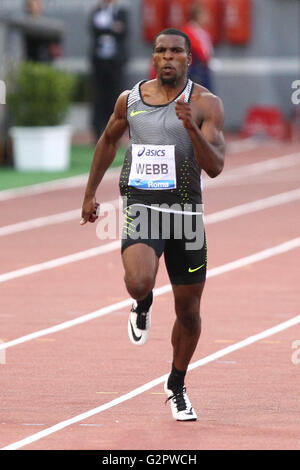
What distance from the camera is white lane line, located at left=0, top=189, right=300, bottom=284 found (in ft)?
Result: 43.2

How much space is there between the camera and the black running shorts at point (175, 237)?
748cm

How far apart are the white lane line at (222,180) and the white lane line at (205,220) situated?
1271 mm

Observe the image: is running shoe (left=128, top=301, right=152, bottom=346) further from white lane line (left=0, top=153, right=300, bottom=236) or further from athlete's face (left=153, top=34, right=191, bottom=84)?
white lane line (left=0, top=153, right=300, bottom=236)

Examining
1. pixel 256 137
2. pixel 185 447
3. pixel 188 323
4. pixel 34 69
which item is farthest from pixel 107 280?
pixel 256 137

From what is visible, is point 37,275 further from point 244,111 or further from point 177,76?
point 244,111

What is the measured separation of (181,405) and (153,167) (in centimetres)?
130

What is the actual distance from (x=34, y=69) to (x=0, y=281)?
9697 millimetres

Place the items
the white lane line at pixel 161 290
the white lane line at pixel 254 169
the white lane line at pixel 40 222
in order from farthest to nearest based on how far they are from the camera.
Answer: the white lane line at pixel 254 169 < the white lane line at pixel 40 222 < the white lane line at pixel 161 290

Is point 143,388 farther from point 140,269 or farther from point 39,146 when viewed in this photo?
point 39,146

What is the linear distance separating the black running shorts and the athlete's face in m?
0.72

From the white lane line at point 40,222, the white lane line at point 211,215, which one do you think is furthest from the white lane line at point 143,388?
the white lane line at point 40,222

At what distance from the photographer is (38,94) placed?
2183 cm

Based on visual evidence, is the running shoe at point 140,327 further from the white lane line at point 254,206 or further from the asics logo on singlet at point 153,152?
the white lane line at point 254,206

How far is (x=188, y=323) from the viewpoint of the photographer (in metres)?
7.64
